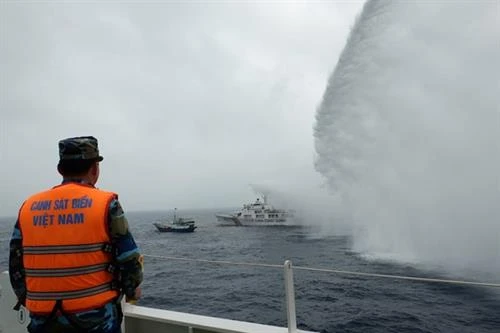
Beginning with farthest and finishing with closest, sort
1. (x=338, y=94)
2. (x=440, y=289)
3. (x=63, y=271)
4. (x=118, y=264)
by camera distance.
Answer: (x=338, y=94)
(x=440, y=289)
(x=118, y=264)
(x=63, y=271)

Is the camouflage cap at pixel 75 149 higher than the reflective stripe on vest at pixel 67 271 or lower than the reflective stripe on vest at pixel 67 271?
higher

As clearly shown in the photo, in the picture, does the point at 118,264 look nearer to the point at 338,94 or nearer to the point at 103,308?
the point at 103,308

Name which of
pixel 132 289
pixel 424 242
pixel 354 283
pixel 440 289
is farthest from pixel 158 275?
pixel 132 289

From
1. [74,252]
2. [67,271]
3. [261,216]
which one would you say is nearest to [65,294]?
[67,271]

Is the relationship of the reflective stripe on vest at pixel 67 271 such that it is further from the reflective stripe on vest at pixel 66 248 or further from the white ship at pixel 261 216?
the white ship at pixel 261 216

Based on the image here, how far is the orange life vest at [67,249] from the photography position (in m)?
1.71

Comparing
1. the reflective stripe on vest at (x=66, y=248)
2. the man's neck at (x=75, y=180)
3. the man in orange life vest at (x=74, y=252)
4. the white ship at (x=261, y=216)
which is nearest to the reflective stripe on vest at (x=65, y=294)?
the man in orange life vest at (x=74, y=252)

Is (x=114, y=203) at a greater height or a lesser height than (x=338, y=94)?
lesser

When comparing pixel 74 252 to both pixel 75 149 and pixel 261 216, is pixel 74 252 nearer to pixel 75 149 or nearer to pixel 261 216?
pixel 75 149

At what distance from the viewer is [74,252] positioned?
1.71 metres

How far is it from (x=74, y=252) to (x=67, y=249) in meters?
0.04

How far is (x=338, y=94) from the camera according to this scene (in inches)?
1163

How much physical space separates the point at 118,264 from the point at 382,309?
53.7 ft

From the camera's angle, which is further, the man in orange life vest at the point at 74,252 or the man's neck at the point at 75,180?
the man's neck at the point at 75,180
